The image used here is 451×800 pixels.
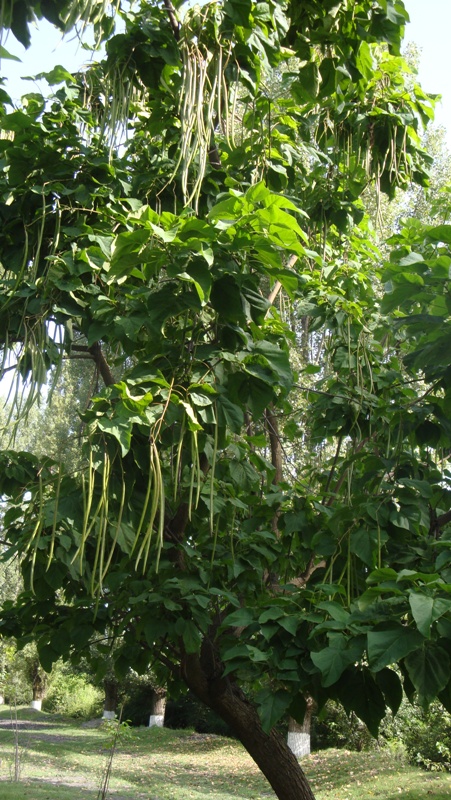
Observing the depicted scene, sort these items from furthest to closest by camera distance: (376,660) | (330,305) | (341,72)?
1. (330,305)
2. (341,72)
3. (376,660)

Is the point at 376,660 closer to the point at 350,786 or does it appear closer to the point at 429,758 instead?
the point at 350,786

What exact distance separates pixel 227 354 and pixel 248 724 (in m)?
1.57

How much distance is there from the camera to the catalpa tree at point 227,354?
163 centimetres

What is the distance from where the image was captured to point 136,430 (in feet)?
5.65

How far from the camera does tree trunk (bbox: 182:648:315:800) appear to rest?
8.91 feet

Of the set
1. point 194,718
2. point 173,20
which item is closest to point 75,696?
point 194,718

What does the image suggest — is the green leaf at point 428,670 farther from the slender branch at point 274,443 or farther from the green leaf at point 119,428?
the slender branch at point 274,443

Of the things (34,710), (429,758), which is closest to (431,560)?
(429,758)

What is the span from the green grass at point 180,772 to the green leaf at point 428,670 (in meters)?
5.69

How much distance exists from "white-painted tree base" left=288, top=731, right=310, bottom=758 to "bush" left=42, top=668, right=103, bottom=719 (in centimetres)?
873

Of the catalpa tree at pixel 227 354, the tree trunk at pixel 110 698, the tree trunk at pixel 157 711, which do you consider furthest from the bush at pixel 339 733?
the catalpa tree at pixel 227 354

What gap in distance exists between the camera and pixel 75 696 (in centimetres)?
1927

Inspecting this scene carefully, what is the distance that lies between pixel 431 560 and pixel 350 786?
7.50 meters

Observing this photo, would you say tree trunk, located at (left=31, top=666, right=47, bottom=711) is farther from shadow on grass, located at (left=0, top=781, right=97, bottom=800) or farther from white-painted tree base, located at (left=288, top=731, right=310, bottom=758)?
shadow on grass, located at (left=0, top=781, right=97, bottom=800)
